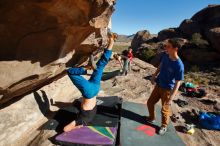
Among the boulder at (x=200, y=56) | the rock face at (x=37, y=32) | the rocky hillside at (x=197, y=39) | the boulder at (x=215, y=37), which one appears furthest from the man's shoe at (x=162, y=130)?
Answer: the boulder at (x=215, y=37)

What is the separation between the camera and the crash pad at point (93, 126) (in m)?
5.31

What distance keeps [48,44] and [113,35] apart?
1.81 meters

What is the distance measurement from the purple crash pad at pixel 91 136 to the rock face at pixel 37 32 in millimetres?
1630

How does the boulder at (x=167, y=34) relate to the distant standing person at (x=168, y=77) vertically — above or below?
above

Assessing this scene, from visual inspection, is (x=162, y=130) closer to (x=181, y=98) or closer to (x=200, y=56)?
(x=181, y=98)

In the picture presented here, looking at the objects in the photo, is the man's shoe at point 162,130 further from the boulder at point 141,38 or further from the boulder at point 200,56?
the boulder at point 141,38

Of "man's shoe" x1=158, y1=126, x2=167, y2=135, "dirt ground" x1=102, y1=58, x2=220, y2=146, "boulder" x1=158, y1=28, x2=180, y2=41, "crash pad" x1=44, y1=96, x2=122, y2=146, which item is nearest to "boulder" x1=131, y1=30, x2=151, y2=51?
"boulder" x1=158, y1=28, x2=180, y2=41

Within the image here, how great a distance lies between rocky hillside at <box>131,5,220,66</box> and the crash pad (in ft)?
78.3

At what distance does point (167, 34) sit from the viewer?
38.6m

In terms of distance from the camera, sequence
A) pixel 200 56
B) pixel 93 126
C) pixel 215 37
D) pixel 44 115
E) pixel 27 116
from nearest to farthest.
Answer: pixel 93 126
pixel 27 116
pixel 44 115
pixel 215 37
pixel 200 56

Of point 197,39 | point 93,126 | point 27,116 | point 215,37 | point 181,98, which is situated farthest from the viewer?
point 197,39

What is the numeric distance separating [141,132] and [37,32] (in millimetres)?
3568

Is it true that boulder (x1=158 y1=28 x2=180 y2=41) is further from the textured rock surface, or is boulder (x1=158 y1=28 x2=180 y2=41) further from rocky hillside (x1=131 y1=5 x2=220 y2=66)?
the textured rock surface

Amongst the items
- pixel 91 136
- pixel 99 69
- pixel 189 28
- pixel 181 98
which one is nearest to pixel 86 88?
pixel 99 69
